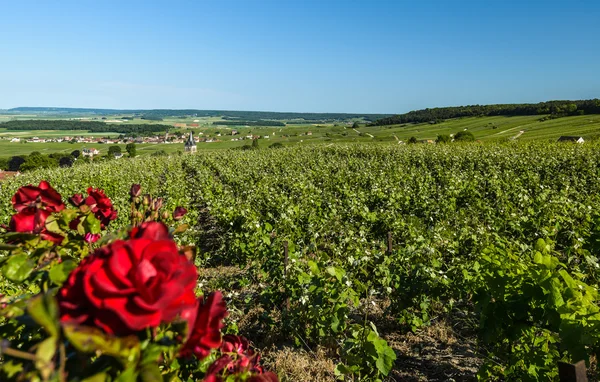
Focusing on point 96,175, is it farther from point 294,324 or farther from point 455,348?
point 455,348

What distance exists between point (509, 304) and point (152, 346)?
9.27 feet

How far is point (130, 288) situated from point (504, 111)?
10944 cm

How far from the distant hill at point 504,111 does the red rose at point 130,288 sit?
94237 mm

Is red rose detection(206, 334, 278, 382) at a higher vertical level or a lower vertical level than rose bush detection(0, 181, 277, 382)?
lower

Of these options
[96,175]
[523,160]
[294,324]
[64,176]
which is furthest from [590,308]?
[64,176]

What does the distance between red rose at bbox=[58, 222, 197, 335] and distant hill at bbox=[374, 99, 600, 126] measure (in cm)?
9424

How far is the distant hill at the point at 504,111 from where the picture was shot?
77.4 metres

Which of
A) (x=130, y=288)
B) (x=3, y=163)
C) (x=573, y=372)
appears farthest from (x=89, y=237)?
(x=3, y=163)

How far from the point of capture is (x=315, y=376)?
165 inches

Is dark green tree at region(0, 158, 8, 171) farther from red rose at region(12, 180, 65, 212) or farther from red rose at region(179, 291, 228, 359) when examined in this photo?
red rose at region(179, 291, 228, 359)

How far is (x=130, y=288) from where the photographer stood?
75cm

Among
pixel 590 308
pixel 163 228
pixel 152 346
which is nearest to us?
pixel 152 346

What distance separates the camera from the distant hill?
77356 mm

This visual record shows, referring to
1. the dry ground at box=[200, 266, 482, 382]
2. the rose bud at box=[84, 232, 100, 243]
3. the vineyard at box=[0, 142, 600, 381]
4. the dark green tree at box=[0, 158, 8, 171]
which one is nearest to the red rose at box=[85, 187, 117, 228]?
the rose bud at box=[84, 232, 100, 243]
